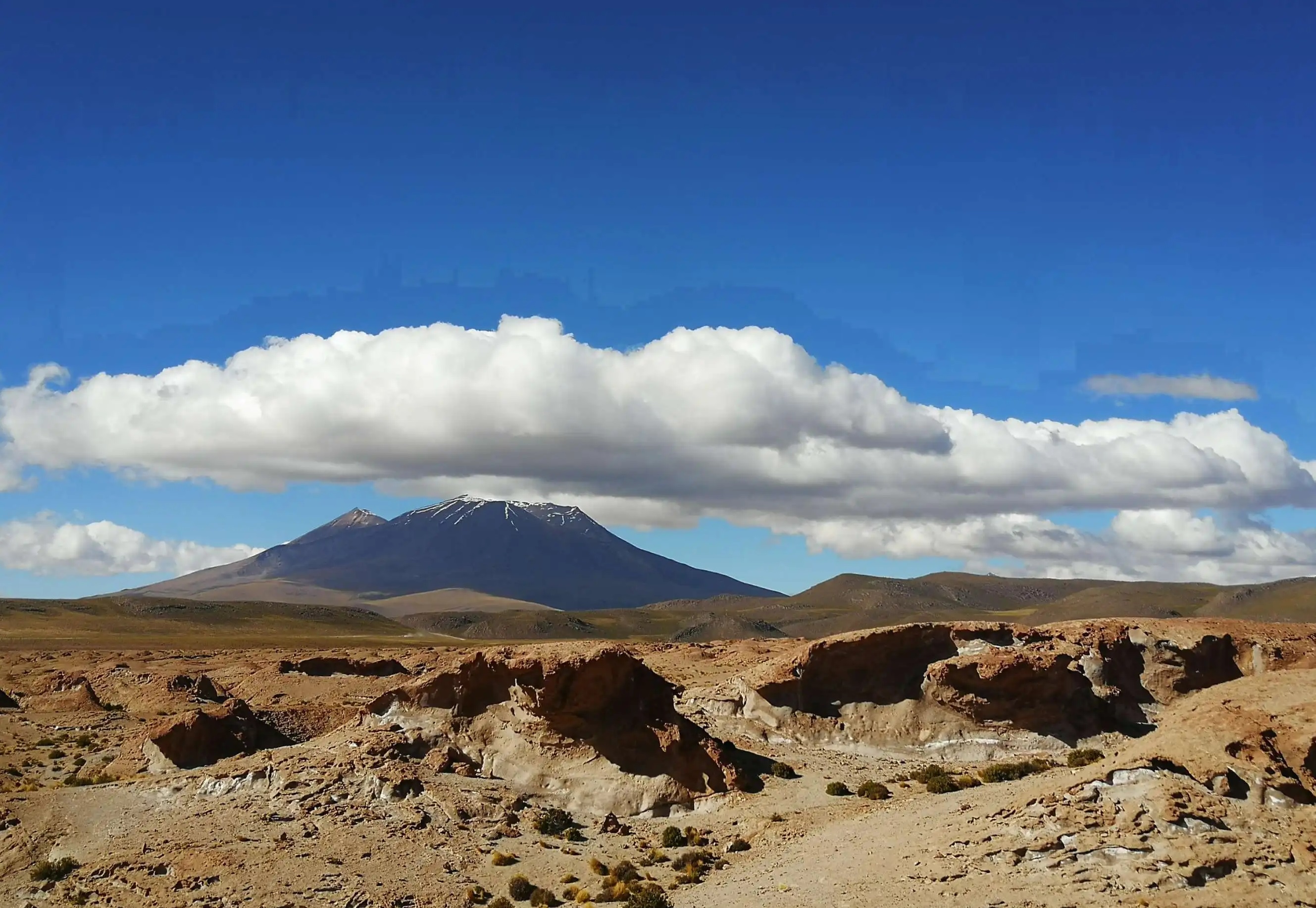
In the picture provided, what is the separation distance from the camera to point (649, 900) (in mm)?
18938

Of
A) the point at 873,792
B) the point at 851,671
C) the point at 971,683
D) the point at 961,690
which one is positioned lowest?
the point at 873,792

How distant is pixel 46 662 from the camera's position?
2522 inches

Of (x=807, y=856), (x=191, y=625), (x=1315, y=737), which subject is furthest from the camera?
(x=191, y=625)

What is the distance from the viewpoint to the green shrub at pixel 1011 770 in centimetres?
2697

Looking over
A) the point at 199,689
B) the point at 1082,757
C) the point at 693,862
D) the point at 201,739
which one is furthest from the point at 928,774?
the point at 199,689

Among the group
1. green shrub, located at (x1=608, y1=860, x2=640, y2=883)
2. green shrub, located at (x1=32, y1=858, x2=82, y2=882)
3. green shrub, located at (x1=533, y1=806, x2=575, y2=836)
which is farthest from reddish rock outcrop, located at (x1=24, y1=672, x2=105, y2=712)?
green shrub, located at (x1=608, y1=860, x2=640, y2=883)

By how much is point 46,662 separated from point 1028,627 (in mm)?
62034

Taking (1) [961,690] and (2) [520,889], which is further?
(1) [961,690]

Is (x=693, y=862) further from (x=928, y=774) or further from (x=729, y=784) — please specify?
(x=928, y=774)

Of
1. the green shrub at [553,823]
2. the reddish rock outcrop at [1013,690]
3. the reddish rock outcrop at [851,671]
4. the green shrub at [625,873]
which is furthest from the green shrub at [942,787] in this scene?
the green shrub at [553,823]

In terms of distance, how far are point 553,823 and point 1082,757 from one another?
660 inches

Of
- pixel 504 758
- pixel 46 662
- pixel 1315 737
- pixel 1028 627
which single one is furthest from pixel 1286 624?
pixel 46 662

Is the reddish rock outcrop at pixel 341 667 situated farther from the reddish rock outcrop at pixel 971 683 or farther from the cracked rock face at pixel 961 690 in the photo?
the reddish rock outcrop at pixel 971 683

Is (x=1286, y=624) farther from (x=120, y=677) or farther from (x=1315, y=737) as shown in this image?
(x=120, y=677)
